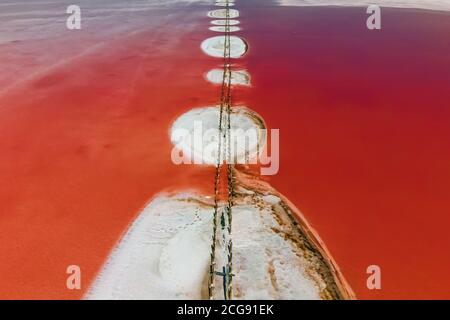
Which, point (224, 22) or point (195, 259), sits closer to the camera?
point (195, 259)

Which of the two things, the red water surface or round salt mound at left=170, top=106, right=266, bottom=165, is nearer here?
the red water surface

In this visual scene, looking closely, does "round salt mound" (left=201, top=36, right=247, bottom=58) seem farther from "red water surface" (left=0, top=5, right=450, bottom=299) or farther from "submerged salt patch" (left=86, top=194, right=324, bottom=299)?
"submerged salt patch" (left=86, top=194, right=324, bottom=299)

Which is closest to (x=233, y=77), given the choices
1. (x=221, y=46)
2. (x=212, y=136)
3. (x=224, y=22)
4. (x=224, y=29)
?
(x=221, y=46)

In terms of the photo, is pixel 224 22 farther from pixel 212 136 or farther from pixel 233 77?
pixel 212 136

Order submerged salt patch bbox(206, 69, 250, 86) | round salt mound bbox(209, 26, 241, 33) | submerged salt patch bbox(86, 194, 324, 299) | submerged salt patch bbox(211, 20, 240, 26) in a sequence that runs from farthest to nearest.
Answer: submerged salt patch bbox(211, 20, 240, 26) → round salt mound bbox(209, 26, 241, 33) → submerged salt patch bbox(206, 69, 250, 86) → submerged salt patch bbox(86, 194, 324, 299)

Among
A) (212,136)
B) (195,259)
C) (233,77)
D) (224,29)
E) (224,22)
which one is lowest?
(195,259)

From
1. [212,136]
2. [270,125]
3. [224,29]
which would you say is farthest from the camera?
[224,29]

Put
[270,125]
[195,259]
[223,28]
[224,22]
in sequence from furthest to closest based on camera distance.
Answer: [224,22], [223,28], [270,125], [195,259]

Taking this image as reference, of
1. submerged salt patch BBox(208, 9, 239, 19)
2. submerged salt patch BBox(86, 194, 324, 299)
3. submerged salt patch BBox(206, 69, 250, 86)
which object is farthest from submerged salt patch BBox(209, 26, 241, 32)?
submerged salt patch BBox(86, 194, 324, 299)
